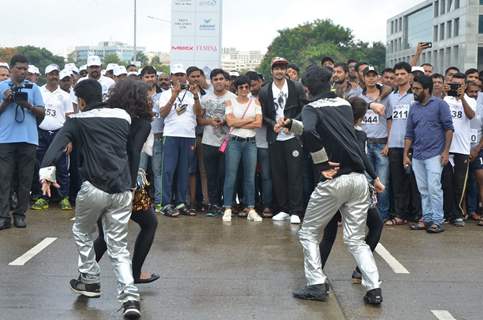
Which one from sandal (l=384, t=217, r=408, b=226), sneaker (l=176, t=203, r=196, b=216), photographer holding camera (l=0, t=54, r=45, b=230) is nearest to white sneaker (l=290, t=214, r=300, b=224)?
sandal (l=384, t=217, r=408, b=226)

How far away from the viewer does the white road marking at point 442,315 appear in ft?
19.9

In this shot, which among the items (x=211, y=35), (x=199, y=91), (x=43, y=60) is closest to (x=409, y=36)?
(x=43, y=60)

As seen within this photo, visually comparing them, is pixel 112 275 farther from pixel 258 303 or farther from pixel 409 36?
pixel 409 36

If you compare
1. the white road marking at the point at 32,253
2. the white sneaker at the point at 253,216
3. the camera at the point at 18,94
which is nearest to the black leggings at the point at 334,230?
the white road marking at the point at 32,253

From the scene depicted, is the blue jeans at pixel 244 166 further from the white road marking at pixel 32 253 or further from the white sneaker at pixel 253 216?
the white road marking at pixel 32 253

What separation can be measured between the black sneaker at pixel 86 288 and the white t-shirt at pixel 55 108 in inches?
196

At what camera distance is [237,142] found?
10336 mm

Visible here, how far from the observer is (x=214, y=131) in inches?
417

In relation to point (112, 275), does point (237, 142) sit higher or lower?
higher

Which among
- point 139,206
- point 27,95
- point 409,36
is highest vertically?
point 409,36

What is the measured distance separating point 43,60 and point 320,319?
82509 millimetres

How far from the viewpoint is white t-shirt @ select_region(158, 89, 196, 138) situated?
10500 millimetres

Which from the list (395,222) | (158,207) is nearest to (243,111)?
(158,207)

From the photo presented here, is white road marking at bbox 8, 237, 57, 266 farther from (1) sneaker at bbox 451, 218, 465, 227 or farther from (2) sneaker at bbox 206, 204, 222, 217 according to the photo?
(1) sneaker at bbox 451, 218, 465, 227
